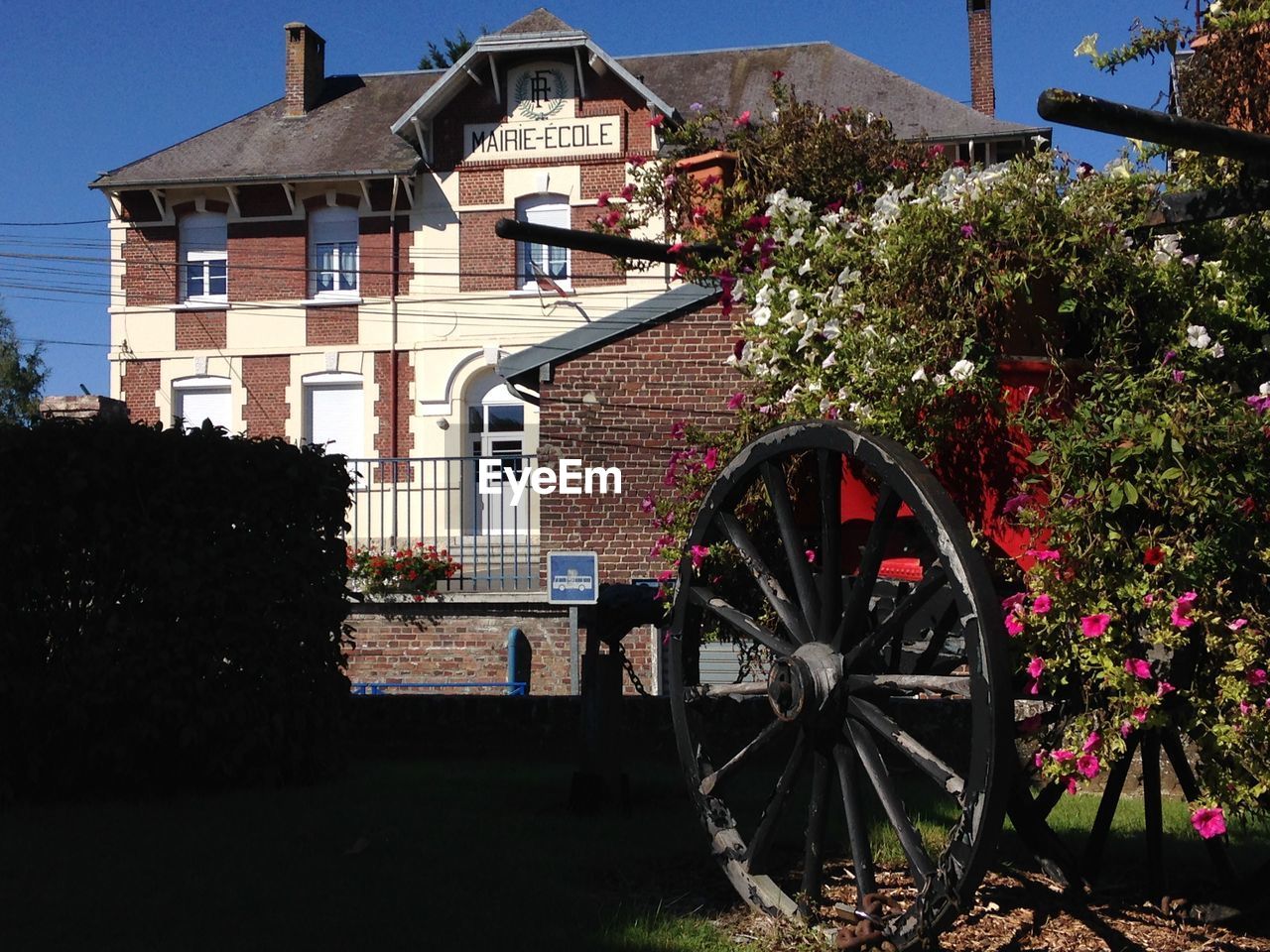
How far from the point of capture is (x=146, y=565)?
656 centimetres

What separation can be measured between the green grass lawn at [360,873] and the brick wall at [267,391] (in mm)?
19028

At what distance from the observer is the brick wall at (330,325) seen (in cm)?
2480

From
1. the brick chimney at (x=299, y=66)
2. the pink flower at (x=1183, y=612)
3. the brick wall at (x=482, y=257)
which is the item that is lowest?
the pink flower at (x=1183, y=612)

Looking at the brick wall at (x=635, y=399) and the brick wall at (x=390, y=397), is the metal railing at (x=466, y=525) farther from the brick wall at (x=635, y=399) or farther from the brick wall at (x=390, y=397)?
the brick wall at (x=390, y=397)

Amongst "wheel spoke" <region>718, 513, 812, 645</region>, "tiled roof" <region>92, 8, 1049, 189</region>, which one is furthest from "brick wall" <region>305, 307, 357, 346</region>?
"wheel spoke" <region>718, 513, 812, 645</region>

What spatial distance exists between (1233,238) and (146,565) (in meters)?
5.10

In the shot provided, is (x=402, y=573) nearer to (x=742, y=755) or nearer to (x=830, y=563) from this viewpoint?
(x=742, y=755)

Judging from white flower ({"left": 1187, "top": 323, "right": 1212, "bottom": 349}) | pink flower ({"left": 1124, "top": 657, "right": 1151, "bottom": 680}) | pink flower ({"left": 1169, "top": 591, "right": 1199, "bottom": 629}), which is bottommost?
pink flower ({"left": 1124, "top": 657, "right": 1151, "bottom": 680})

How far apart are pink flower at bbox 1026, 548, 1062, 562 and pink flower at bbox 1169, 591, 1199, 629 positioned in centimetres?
28

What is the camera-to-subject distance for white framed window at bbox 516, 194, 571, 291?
80.4 ft

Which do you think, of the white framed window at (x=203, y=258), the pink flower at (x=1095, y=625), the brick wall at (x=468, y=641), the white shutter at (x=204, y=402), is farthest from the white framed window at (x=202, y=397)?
the pink flower at (x=1095, y=625)

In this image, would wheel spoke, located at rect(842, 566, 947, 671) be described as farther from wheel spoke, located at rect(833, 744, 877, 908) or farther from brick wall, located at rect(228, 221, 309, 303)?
brick wall, located at rect(228, 221, 309, 303)

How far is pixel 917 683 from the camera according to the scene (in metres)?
3.24

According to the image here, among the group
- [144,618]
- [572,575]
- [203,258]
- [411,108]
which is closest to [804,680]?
[144,618]
